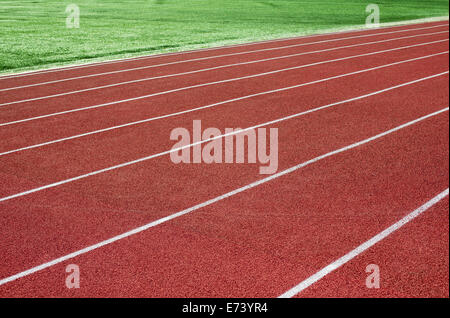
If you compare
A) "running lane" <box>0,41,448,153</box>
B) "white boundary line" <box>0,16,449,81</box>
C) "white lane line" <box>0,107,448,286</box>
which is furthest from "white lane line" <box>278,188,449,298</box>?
"white boundary line" <box>0,16,449,81</box>

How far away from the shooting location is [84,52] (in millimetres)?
14008

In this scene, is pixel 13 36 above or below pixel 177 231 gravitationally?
above

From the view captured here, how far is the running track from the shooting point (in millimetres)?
3932

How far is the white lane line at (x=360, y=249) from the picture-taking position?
149 inches

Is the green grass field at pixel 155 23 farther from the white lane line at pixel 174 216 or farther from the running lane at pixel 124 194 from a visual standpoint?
the white lane line at pixel 174 216

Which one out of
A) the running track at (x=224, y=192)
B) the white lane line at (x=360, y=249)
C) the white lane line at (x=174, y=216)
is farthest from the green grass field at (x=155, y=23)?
the white lane line at (x=360, y=249)

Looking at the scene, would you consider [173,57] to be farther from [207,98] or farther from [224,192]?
[224,192]

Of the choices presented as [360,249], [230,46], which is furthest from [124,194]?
[230,46]

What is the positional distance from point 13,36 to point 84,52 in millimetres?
2568

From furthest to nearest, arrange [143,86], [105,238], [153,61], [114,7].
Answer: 1. [114,7]
2. [153,61]
3. [143,86]
4. [105,238]

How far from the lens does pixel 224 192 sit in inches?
213

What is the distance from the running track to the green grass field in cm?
407
